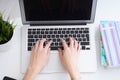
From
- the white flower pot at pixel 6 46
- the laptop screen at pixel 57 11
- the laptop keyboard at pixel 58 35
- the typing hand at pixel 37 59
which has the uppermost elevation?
the laptop screen at pixel 57 11

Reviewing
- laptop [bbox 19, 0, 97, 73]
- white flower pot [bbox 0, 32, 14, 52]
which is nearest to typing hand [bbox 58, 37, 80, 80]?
laptop [bbox 19, 0, 97, 73]

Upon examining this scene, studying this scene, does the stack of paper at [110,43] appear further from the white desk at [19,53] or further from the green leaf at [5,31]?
the green leaf at [5,31]

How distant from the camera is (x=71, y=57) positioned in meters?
0.88

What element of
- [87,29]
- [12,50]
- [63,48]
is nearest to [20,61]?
[12,50]

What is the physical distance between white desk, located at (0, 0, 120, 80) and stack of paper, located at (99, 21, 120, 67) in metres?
0.03

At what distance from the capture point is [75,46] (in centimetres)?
90

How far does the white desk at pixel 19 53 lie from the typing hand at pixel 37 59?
34 mm

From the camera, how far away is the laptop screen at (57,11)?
0.85 m

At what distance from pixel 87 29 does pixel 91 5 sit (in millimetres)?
103

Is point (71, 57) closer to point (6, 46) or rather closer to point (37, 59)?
point (37, 59)

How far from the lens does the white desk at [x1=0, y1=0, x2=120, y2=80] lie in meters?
0.88

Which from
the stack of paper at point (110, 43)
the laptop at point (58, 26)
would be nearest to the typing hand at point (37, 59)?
the laptop at point (58, 26)

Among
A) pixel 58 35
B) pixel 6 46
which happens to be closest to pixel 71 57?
pixel 58 35

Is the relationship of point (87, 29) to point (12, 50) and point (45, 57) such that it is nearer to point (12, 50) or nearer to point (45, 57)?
point (45, 57)
